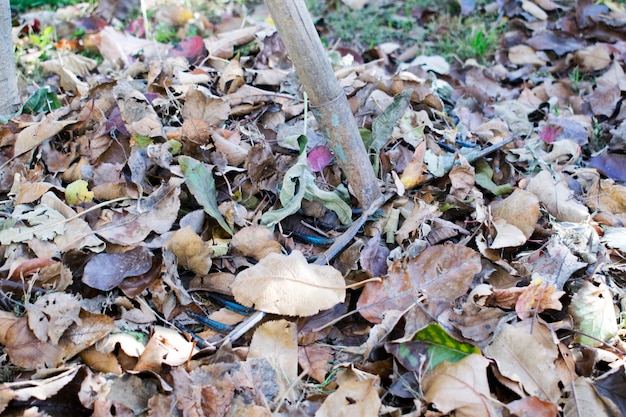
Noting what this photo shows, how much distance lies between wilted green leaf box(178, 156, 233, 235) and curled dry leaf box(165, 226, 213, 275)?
0.12m

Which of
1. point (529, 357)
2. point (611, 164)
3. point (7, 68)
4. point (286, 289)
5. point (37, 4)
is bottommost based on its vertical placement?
point (611, 164)

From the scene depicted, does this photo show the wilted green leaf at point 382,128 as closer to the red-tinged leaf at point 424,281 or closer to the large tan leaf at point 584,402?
the red-tinged leaf at point 424,281

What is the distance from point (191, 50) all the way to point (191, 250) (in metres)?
1.27

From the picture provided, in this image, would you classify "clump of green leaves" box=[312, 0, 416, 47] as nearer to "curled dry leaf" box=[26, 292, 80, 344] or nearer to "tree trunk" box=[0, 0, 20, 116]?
"tree trunk" box=[0, 0, 20, 116]

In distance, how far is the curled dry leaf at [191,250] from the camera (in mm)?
1441

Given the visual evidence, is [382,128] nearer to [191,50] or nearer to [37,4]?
[191,50]

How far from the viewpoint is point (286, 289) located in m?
1.37

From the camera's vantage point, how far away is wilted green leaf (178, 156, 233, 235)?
157cm

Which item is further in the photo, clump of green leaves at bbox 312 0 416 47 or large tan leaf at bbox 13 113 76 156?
clump of green leaves at bbox 312 0 416 47

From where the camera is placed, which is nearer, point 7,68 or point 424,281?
point 424,281

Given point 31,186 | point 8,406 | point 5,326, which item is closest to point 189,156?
point 31,186

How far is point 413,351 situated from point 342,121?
2.04 feet

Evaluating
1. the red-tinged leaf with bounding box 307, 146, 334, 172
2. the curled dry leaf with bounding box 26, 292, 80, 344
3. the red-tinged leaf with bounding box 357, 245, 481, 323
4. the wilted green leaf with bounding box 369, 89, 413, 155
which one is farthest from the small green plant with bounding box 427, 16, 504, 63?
the curled dry leaf with bounding box 26, 292, 80, 344

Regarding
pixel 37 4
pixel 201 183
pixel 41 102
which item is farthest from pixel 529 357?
pixel 37 4
